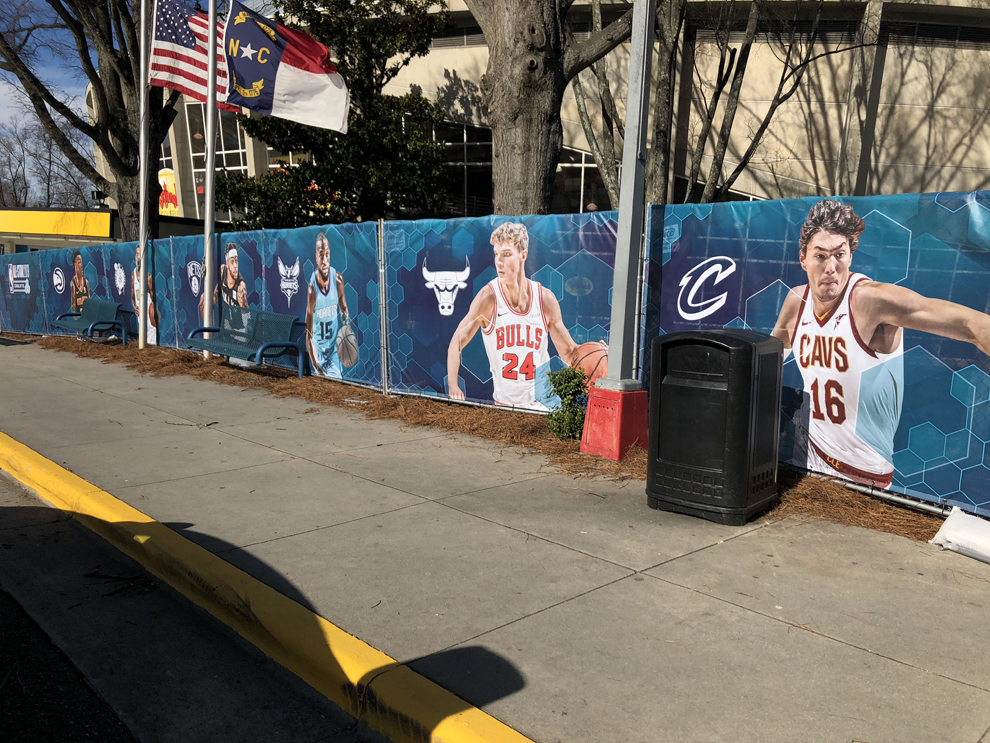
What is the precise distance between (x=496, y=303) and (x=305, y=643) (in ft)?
17.8

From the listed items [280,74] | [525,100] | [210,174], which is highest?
[280,74]

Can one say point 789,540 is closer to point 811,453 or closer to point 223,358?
point 811,453

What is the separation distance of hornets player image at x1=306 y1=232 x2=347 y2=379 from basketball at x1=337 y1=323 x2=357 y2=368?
0.28 ft

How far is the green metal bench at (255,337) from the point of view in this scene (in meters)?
11.7

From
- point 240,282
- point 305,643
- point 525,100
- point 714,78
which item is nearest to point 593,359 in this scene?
point 525,100

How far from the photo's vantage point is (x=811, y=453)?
6.07 meters

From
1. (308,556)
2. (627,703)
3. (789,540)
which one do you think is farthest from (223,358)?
(627,703)

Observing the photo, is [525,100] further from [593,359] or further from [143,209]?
[143,209]

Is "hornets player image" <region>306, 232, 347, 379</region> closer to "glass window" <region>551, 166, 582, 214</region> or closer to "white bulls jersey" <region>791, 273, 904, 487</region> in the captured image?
"white bulls jersey" <region>791, 273, 904, 487</region>

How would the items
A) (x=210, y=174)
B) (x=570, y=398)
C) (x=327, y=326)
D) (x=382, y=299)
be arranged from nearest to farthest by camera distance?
(x=570, y=398)
(x=382, y=299)
(x=327, y=326)
(x=210, y=174)

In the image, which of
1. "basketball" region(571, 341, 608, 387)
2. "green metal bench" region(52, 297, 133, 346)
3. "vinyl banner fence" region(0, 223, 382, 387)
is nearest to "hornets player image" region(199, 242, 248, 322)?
"vinyl banner fence" region(0, 223, 382, 387)

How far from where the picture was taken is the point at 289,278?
12.0m

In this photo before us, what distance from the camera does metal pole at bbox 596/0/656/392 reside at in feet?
22.1

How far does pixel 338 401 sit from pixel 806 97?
17.3 m
